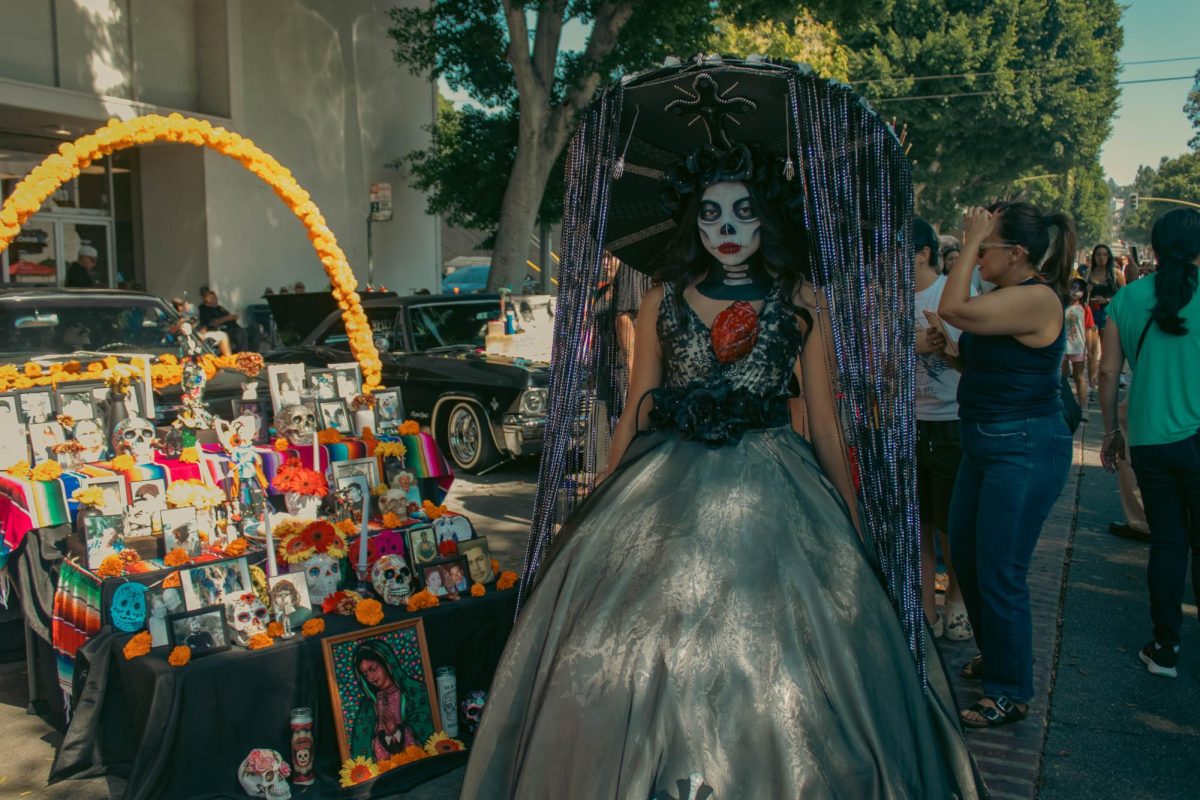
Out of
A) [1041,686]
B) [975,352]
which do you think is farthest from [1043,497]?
[1041,686]

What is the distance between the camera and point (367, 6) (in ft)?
64.7

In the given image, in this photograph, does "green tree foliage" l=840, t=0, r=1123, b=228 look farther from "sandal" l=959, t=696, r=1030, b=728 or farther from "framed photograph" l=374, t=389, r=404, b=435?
"sandal" l=959, t=696, r=1030, b=728

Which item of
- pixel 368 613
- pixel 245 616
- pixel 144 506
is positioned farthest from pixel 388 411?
pixel 245 616

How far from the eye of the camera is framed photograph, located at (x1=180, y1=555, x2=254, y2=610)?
3.98 m

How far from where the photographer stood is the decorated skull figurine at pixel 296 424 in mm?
5332

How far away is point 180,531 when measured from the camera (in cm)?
445

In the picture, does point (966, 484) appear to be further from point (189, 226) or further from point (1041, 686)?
point (189, 226)

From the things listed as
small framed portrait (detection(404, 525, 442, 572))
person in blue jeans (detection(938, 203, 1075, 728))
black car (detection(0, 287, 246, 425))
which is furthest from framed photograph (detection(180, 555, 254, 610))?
person in blue jeans (detection(938, 203, 1075, 728))

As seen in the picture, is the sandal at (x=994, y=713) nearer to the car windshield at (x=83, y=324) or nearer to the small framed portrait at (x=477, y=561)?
the small framed portrait at (x=477, y=561)

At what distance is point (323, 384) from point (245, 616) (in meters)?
2.08

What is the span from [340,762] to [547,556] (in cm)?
159

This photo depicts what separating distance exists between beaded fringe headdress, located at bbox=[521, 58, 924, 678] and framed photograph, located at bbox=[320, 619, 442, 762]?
1.00m

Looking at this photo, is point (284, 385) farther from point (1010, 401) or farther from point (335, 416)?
point (1010, 401)

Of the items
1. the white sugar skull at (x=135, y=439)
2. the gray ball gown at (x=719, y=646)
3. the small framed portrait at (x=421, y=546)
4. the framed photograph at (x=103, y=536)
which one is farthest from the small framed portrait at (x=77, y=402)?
the gray ball gown at (x=719, y=646)
